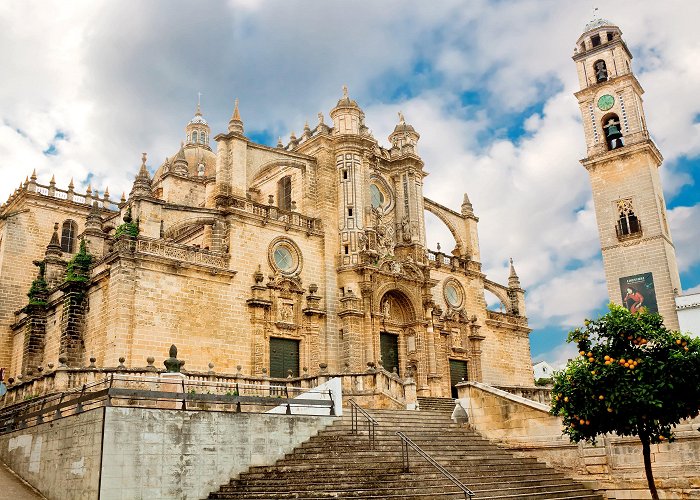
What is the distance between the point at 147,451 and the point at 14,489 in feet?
12.9

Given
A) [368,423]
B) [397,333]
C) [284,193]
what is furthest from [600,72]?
[368,423]

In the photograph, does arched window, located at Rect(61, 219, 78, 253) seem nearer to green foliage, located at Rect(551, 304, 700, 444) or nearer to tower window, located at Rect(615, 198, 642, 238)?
green foliage, located at Rect(551, 304, 700, 444)

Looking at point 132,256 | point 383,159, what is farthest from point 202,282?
point 383,159

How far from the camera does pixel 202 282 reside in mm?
23109

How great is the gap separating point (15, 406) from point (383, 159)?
1989 cm

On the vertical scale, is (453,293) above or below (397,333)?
above

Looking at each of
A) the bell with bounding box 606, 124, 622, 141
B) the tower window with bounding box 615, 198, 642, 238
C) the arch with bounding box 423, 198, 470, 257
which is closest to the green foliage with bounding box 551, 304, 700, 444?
the arch with bounding box 423, 198, 470, 257

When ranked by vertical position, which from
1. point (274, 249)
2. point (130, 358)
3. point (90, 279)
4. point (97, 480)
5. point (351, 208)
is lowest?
point (97, 480)

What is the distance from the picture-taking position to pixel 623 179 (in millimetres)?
37625

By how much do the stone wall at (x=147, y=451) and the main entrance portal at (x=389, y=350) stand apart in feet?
41.8

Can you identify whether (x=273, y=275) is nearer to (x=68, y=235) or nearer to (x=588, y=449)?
(x=588, y=449)

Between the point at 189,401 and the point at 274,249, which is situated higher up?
the point at 274,249

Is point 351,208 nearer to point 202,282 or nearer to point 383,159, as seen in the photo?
point 383,159

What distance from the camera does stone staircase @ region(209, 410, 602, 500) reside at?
523 inches
